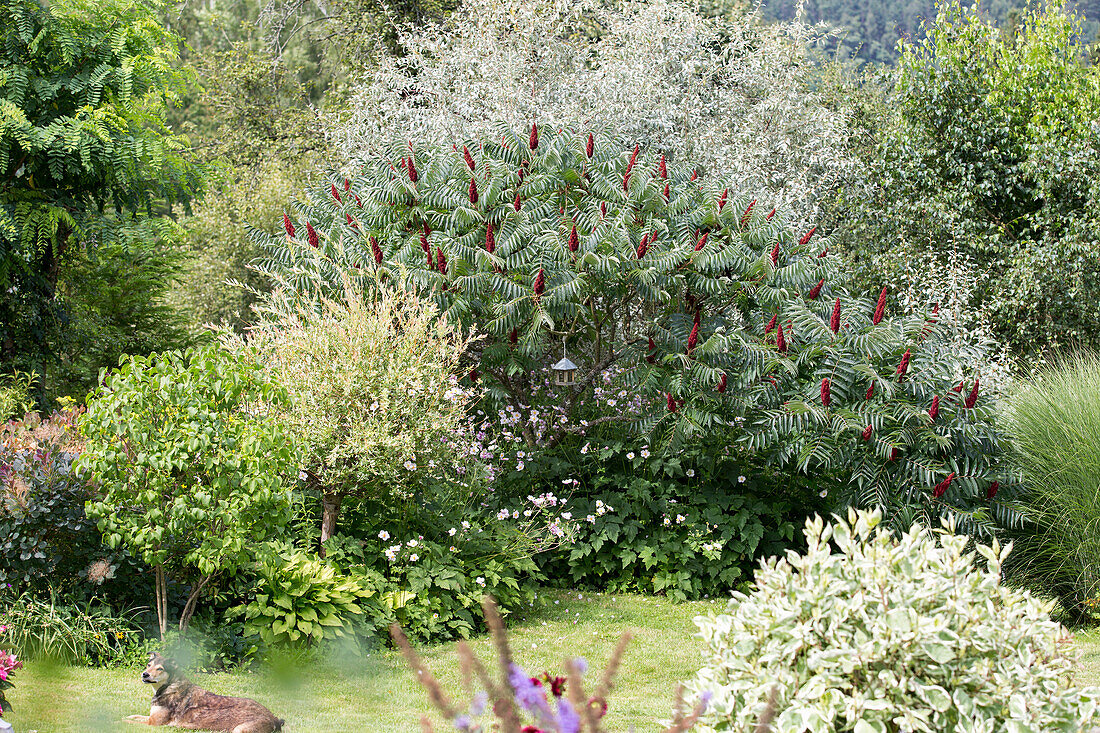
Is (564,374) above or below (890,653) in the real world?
below

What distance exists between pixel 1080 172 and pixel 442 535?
32.2 ft

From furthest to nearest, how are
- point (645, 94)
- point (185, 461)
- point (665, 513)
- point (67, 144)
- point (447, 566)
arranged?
point (645, 94) < point (67, 144) < point (665, 513) < point (447, 566) < point (185, 461)

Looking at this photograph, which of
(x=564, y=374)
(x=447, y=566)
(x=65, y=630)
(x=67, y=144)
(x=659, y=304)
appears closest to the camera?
(x=65, y=630)

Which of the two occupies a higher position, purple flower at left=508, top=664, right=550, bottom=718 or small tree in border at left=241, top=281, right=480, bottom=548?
purple flower at left=508, top=664, right=550, bottom=718

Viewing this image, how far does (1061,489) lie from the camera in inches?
281

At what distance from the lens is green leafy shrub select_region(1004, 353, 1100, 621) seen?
7027 mm

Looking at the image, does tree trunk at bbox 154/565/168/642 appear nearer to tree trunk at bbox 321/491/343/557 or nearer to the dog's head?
the dog's head

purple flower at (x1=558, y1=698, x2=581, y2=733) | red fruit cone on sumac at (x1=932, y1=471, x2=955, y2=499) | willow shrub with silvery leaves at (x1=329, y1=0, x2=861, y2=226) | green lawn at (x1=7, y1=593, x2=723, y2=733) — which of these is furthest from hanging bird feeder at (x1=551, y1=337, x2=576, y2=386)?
purple flower at (x1=558, y1=698, x2=581, y2=733)

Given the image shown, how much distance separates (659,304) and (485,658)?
3971mm

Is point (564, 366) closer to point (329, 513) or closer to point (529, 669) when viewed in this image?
point (329, 513)

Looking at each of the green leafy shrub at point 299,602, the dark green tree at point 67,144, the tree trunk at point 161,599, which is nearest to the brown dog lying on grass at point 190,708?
the tree trunk at point 161,599

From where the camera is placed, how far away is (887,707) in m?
2.87

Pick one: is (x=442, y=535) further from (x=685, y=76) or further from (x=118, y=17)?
(x=685, y=76)

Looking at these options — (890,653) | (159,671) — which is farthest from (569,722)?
(159,671)
